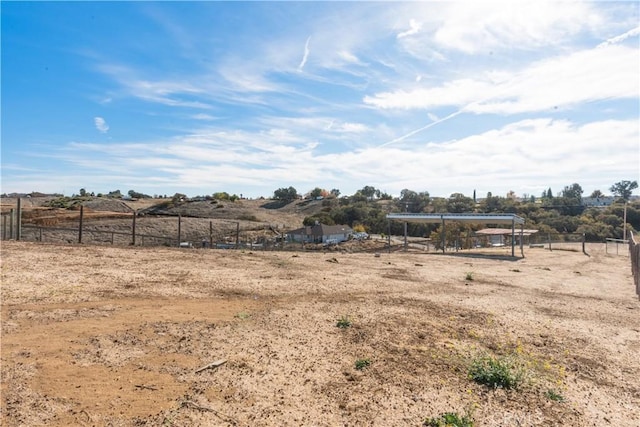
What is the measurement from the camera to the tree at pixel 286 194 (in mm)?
115812

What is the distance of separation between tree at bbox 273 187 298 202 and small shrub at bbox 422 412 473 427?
111 m

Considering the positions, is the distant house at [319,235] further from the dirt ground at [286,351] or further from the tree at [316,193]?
the tree at [316,193]

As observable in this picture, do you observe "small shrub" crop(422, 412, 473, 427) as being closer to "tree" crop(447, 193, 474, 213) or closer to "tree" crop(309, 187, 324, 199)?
"tree" crop(447, 193, 474, 213)

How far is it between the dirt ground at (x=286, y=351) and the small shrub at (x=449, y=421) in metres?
0.14

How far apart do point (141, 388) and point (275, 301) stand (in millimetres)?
4900

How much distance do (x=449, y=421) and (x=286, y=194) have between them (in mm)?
113118

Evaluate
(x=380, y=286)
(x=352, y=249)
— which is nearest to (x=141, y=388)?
(x=380, y=286)

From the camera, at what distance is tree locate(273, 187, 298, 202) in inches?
4560

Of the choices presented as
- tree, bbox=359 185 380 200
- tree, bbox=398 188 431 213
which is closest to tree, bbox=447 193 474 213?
tree, bbox=398 188 431 213

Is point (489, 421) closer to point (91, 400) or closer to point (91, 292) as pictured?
point (91, 400)

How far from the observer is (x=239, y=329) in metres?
7.07

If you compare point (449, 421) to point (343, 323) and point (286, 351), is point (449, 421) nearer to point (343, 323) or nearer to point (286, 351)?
point (286, 351)

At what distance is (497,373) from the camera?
17.5ft

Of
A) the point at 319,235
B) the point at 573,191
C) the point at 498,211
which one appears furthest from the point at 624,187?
the point at 319,235
